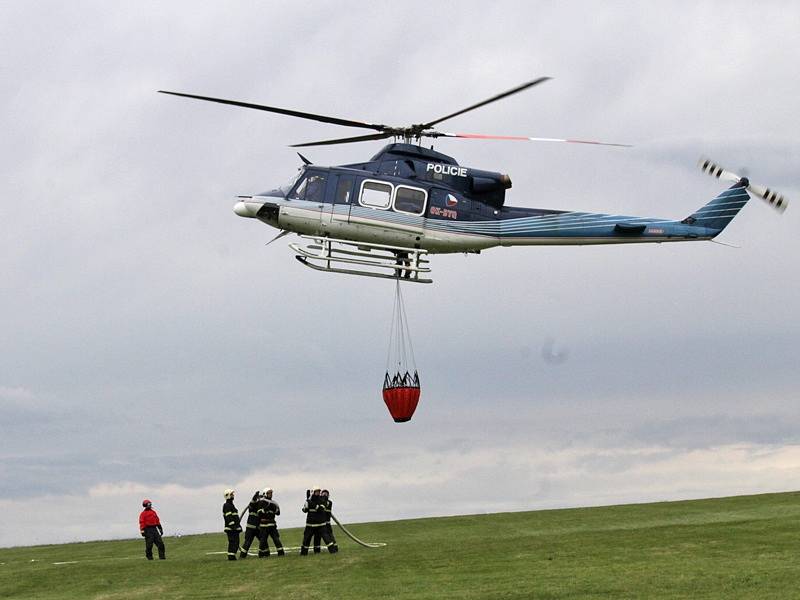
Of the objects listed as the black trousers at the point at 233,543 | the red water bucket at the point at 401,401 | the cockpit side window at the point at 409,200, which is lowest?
the black trousers at the point at 233,543

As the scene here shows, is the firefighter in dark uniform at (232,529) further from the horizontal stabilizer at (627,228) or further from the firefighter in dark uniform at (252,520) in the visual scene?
the horizontal stabilizer at (627,228)

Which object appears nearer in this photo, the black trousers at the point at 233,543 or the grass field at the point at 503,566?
the grass field at the point at 503,566

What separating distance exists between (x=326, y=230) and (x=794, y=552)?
14903mm

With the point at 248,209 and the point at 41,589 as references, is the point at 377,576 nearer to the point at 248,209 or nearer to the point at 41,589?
the point at 41,589

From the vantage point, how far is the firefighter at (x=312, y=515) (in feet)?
90.0

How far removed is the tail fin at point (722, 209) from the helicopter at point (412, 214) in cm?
37

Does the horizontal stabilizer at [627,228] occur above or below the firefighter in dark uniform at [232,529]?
above

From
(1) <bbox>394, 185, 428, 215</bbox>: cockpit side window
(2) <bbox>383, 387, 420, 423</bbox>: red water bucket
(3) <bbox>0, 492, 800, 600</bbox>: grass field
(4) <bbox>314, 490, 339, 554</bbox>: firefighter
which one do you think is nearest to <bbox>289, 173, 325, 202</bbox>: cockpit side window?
(1) <bbox>394, 185, 428, 215</bbox>: cockpit side window

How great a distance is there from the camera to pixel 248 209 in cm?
2944

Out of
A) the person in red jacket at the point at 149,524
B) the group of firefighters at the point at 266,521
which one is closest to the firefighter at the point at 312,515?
the group of firefighters at the point at 266,521

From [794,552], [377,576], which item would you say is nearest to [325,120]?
[377,576]

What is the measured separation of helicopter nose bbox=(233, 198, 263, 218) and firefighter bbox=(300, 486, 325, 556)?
823cm

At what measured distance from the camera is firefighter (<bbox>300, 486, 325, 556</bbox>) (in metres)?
27.4

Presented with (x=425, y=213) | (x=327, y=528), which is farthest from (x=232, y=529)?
(x=425, y=213)
